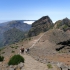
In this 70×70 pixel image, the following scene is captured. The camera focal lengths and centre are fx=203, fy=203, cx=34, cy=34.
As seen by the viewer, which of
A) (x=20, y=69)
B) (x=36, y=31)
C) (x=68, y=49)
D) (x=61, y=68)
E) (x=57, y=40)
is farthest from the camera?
(x=36, y=31)

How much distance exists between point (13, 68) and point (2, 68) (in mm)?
2434

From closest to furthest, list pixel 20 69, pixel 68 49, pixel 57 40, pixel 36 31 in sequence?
pixel 20 69 < pixel 68 49 < pixel 57 40 < pixel 36 31

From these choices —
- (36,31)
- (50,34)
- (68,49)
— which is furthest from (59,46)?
(36,31)

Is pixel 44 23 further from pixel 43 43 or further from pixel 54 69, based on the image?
pixel 54 69

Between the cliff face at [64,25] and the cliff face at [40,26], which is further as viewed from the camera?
the cliff face at [40,26]

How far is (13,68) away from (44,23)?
166449 millimetres

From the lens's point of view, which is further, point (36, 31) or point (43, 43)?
point (36, 31)

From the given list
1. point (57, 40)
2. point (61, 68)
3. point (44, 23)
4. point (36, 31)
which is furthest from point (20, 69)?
point (44, 23)

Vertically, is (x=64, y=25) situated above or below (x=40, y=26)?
below

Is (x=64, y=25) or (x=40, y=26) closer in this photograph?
(x=64, y=25)

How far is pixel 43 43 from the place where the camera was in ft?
218

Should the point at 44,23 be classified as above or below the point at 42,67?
above

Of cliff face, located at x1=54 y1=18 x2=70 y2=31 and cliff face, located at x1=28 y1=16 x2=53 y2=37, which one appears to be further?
cliff face, located at x1=28 y1=16 x2=53 y2=37

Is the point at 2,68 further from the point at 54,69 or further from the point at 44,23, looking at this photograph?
the point at 44,23
